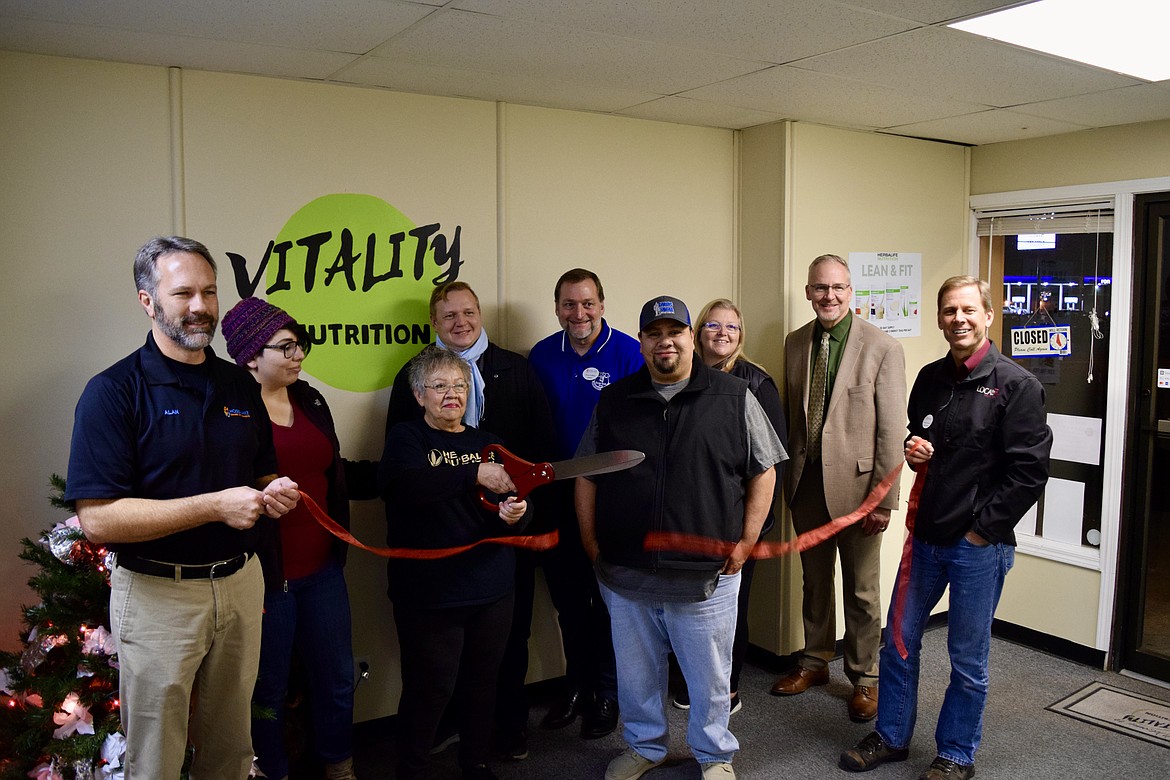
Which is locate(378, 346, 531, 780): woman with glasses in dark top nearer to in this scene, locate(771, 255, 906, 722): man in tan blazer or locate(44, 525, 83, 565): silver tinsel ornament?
locate(44, 525, 83, 565): silver tinsel ornament

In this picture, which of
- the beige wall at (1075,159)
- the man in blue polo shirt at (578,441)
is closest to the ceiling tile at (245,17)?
the man in blue polo shirt at (578,441)

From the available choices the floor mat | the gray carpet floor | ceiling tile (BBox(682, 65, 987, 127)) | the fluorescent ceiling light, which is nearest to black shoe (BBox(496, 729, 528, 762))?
the gray carpet floor

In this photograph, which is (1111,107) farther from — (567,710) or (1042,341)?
(567,710)

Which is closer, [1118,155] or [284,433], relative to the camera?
[284,433]

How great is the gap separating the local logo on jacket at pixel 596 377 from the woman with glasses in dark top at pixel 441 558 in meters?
0.68

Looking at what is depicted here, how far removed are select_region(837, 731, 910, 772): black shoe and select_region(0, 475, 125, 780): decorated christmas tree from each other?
2.40 meters

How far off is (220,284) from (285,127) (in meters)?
0.61

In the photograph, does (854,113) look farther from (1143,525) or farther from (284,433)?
(284,433)

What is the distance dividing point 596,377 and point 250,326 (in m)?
1.32

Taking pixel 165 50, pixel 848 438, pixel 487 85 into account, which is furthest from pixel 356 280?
pixel 848 438

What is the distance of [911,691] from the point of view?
3.28 m

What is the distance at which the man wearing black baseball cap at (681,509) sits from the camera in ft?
9.61

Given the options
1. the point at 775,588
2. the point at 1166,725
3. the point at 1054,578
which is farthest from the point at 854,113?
the point at 1166,725

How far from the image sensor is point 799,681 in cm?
402
